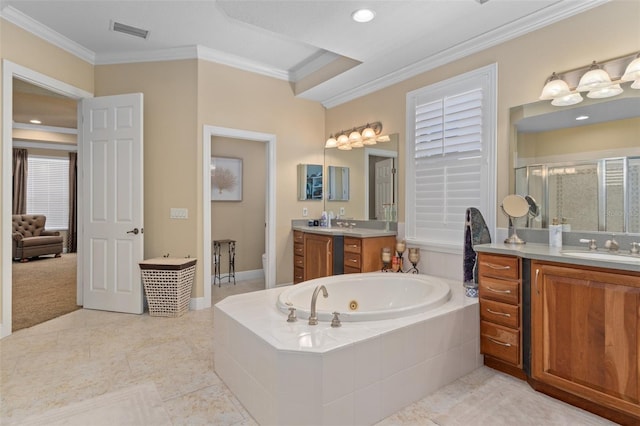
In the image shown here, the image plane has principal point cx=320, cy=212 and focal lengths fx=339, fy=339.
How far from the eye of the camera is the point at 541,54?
2545mm

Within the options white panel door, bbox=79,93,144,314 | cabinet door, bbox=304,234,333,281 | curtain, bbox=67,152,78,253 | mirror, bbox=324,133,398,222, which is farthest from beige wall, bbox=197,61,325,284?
curtain, bbox=67,152,78,253

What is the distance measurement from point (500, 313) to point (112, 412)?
245cm

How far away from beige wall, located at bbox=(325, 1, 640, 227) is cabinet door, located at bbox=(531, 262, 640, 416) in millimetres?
893

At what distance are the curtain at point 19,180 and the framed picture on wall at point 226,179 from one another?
5.25 m

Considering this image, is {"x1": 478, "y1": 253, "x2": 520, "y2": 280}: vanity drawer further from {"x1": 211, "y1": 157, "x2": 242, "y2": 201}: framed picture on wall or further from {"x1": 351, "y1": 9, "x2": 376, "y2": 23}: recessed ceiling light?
{"x1": 211, "y1": 157, "x2": 242, "y2": 201}: framed picture on wall

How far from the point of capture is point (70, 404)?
76.9 inches

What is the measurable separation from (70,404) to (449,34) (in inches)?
146

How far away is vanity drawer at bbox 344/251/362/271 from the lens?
3.56m

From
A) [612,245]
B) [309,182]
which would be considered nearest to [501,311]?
[612,245]

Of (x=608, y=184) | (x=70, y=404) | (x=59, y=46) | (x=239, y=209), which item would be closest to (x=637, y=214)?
(x=608, y=184)

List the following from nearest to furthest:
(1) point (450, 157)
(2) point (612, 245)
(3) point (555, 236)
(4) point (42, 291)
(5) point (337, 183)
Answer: (2) point (612, 245), (3) point (555, 236), (1) point (450, 157), (4) point (42, 291), (5) point (337, 183)

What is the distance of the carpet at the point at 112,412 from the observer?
179cm

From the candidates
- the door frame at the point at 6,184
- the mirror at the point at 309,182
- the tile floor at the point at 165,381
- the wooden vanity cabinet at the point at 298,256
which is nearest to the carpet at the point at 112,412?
the tile floor at the point at 165,381

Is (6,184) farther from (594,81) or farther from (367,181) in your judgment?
(594,81)
